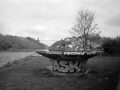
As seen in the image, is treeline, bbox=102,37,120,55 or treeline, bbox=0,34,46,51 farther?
treeline, bbox=0,34,46,51

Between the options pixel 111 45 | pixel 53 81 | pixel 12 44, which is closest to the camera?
pixel 53 81

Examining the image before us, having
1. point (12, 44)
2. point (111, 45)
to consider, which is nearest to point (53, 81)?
point (111, 45)

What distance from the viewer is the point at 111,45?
2608 cm

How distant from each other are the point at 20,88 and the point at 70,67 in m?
4.32

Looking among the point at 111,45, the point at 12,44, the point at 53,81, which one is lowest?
the point at 53,81

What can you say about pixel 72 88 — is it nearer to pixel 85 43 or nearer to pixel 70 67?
pixel 70 67

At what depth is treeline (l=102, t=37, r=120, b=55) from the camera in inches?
1008

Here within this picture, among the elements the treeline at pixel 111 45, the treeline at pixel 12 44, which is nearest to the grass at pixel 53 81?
the treeline at pixel 111 45

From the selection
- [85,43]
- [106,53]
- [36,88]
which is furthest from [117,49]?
[36,88]

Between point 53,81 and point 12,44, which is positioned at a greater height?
point 12,44

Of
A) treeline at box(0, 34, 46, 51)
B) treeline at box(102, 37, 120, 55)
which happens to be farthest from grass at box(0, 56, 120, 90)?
treeline at box(0, 34, 46, 51)

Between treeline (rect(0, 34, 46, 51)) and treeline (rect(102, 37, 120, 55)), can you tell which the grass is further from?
treeline (rect(0, 34, 46, 51))

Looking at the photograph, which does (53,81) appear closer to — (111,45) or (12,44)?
(111,45)

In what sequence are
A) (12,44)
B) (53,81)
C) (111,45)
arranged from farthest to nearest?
(12,44)
(111,45)
(53,81)
